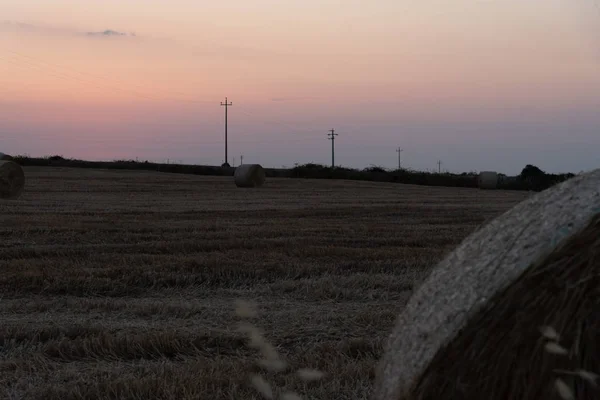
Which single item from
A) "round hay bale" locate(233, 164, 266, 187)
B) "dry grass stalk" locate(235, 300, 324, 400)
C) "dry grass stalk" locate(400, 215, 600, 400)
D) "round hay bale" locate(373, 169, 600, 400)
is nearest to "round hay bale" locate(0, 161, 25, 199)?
"round hay bale" locate(233, 164, 266, 187)

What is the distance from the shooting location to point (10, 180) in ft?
59.8

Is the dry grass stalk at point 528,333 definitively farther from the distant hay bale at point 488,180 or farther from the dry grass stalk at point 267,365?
the distant hay bale at point 488,180

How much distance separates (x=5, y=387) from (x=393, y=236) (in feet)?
22.1

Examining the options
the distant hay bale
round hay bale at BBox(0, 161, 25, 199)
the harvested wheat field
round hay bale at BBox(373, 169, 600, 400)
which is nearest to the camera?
round hay bale at BBox(373, 169, 600, 400)

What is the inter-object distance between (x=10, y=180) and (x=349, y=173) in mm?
19792

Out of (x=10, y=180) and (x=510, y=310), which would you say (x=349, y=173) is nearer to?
(x=10, y=180)

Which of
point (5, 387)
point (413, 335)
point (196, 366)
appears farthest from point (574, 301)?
point (5, 387)

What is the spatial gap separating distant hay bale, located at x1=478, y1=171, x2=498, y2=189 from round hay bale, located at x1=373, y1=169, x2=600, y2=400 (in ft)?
92.9

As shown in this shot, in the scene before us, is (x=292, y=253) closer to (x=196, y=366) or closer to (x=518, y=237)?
(x=196, y=366)

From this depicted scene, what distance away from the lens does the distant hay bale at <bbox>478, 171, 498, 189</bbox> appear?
98.6 ft

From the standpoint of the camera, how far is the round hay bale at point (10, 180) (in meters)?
18.0

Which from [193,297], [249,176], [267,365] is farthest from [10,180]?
[267,365]

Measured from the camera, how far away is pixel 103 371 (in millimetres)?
3855

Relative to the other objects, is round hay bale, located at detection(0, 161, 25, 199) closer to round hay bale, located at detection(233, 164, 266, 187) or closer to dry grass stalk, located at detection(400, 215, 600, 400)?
round hay bale, located at detection(233, 164, 266, 187)
